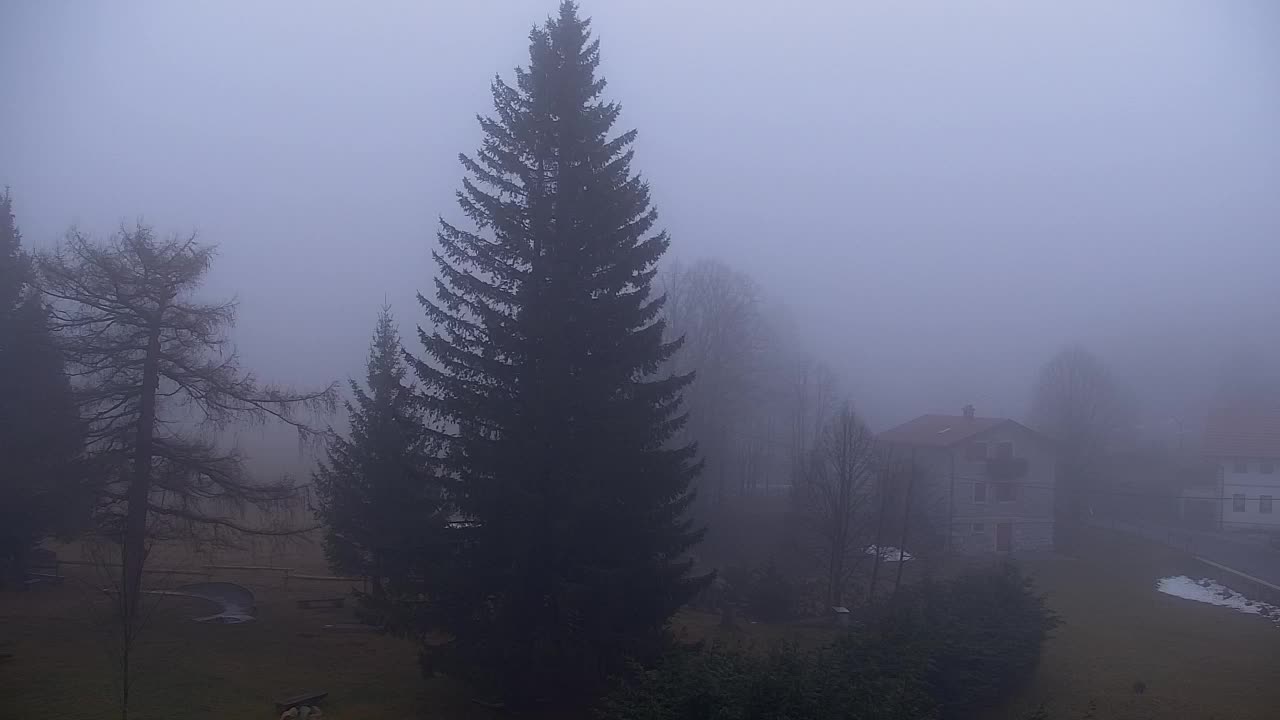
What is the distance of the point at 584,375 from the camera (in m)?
14.8

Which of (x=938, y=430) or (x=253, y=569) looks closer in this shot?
(x=253, y=569)

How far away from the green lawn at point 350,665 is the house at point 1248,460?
41.9 ft

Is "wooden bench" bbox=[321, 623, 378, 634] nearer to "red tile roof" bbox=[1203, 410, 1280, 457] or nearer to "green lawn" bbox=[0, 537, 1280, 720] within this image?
"green lawn" bbox=[0, 537, 1280, 720]

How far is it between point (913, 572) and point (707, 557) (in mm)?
8288

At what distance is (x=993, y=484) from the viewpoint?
39.9 metres

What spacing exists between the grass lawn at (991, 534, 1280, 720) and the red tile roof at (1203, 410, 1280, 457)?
6751 mm

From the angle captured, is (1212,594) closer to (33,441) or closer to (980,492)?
(980,492)

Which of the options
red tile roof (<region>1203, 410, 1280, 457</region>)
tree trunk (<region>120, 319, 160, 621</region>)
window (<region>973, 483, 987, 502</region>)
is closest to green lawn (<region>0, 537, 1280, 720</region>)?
tree trunk (<region>120, 319, 160, 621</region>)

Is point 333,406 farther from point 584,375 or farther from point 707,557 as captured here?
point 707,557

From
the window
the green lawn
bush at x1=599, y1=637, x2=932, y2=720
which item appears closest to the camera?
bush at x1=599, y1=637, x2=932, y2=720

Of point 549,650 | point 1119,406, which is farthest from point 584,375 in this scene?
point 1119,406

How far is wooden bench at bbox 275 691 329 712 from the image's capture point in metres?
13.5

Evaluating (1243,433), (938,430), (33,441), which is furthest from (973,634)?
(938,430)

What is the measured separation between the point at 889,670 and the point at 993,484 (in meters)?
30.6
